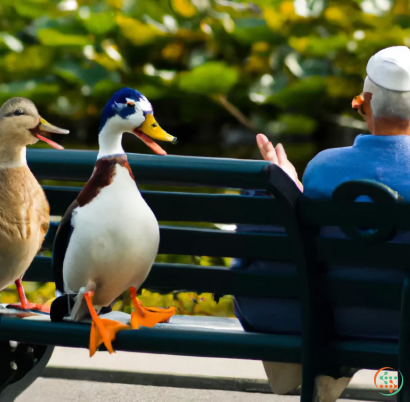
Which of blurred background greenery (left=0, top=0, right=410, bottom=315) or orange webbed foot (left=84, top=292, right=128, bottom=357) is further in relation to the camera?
blurred background greenery (left=0, top=0, right=410, bottom=315)

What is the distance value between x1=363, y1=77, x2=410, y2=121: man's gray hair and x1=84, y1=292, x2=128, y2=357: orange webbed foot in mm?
705

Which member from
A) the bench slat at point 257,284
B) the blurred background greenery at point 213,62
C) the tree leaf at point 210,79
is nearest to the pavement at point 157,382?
the bench slat at point 257,284

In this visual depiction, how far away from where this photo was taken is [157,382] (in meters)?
3.00

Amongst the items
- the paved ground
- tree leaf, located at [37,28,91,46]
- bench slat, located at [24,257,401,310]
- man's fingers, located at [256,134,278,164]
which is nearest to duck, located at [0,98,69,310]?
bench slat, located at [24,257,401,310]

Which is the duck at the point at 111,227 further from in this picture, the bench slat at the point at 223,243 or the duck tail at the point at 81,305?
the bench slat at the point at 223,243

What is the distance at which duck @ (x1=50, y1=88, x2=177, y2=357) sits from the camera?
192 cm

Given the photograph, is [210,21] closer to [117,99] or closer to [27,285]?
[27,285]

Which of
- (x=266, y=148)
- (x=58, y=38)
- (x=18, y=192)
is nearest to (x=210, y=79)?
(x=58, y=38)

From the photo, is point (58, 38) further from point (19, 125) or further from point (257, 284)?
point (257, 284)

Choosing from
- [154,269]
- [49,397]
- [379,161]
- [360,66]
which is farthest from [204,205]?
[360,66]

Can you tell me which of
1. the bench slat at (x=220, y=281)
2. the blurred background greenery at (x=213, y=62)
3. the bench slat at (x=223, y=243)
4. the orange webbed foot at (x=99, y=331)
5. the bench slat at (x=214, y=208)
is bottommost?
the blurred background greenery at (x=213, y=62)

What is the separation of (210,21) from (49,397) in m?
4.57

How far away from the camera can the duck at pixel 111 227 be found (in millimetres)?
1921

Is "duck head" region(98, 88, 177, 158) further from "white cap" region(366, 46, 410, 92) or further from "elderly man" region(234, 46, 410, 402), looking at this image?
"white cap" region(366, 46, 410, 92)
